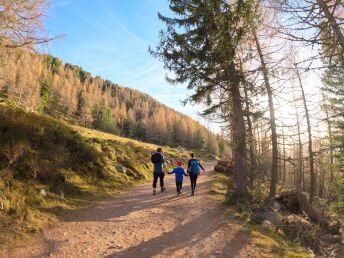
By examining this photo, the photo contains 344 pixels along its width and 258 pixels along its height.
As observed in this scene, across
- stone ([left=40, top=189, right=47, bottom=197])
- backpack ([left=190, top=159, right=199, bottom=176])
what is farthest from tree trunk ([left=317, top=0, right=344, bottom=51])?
stone ([left=40, top=189, right=47, bottom=197])

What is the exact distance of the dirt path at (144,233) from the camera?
19.7ft

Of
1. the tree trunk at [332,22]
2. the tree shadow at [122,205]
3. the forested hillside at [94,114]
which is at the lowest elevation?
the tree shadow at [122,205]

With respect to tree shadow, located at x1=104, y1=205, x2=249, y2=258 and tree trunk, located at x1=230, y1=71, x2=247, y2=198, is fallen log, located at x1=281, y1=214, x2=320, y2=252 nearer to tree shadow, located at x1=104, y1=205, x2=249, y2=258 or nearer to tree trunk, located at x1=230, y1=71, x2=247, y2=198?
tree trunk, located at x1=230, y1=71, x2=247, y2=198

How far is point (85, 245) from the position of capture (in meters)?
6.18

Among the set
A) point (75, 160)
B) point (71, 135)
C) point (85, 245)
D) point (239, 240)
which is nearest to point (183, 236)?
point (239, 240)

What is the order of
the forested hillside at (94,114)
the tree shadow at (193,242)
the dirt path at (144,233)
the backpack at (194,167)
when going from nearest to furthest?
1. the dirt path at (144,233)
2. the tree shadow at (193,242)
3. the backpack at (194,167)
4. the forested hillside at (94,114)

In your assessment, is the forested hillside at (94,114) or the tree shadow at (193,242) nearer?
the tree shadow at (193,242)

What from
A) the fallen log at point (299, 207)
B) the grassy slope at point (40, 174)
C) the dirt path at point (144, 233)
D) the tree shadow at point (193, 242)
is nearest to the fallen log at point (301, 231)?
the dirt path at point (144, 233)

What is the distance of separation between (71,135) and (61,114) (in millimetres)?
93487

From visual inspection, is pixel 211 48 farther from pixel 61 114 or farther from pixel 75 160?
pixel 61 114

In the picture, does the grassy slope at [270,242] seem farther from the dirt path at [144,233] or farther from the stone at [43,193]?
the stone at [43,193]

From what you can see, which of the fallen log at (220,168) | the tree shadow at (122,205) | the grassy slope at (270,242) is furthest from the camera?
the fallen log at (220,168)

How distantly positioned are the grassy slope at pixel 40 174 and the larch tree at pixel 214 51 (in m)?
5.33

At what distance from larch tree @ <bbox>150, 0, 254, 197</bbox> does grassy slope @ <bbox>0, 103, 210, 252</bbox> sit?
17.5 feet
